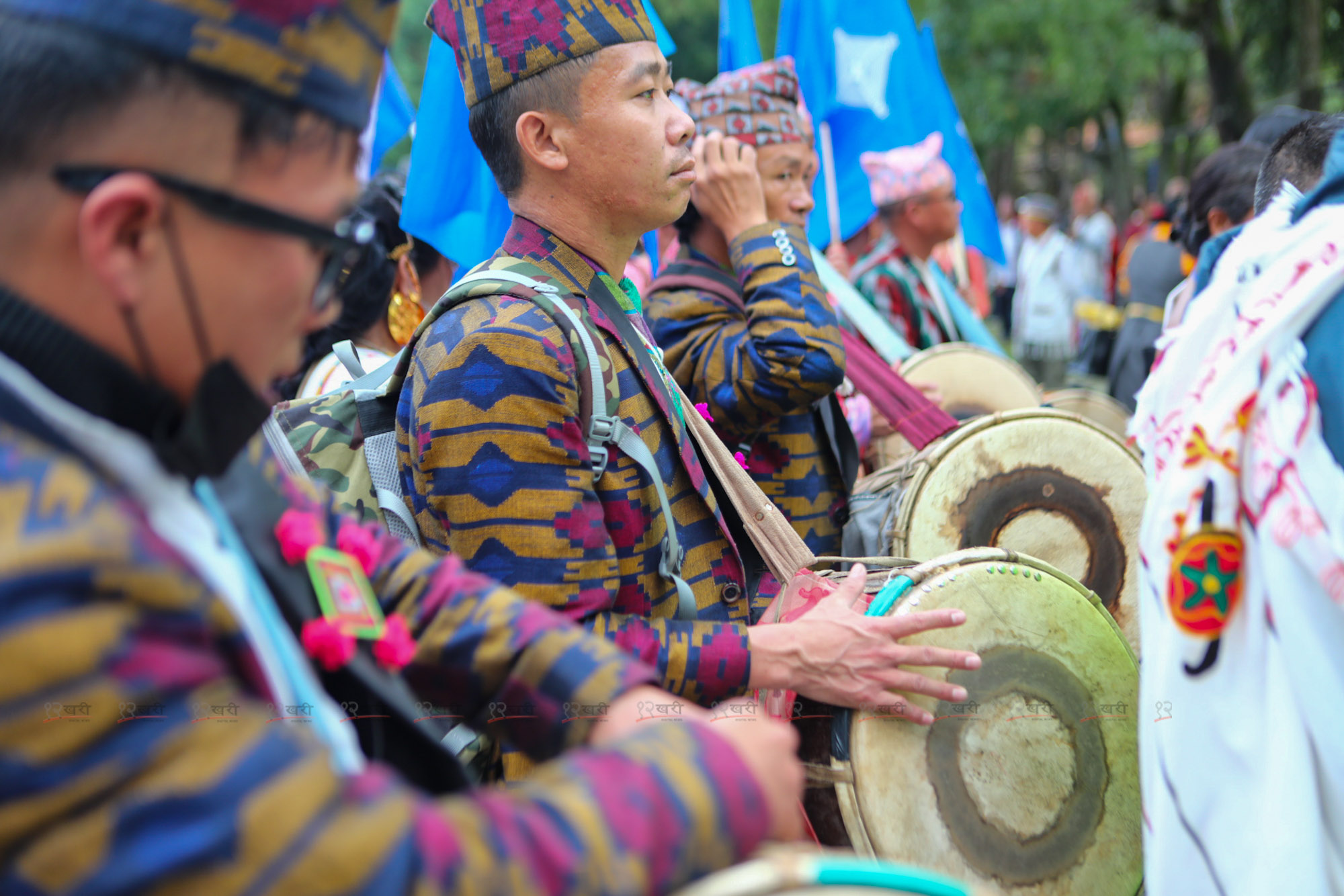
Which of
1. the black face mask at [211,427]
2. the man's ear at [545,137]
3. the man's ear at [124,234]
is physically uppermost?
the man's ear at [124,234]

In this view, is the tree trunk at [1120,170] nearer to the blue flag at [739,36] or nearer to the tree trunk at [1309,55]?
the tree trunk at [1309,55]

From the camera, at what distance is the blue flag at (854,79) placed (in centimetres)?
558

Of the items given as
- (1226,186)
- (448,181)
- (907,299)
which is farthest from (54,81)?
(907,299)

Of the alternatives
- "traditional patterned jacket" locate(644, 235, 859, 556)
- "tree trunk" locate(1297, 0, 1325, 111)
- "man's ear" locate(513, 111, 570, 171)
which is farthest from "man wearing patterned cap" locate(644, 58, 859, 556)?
"tree trunk" locate(1297, 0, 1325, 111)

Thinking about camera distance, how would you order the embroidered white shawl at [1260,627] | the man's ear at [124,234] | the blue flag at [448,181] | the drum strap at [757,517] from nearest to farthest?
the man's ear at [124,234] < the embroidered white shawl at [1260,627] < the drum strap at [757,517] < the blue flag at [448,181]

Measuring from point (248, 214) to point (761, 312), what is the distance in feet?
6.43

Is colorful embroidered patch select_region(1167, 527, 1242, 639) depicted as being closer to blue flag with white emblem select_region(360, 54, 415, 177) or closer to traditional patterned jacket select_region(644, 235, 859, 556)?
traditional patterned jacket select_region(644, 235, 859, 556)

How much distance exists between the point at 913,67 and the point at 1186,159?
528 inches

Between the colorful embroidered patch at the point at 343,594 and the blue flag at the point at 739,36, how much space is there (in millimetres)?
4626

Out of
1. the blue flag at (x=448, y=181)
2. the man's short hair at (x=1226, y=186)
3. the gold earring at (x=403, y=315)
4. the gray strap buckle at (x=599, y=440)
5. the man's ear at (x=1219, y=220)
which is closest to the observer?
the gray strap buckle at (x=599, y=440)

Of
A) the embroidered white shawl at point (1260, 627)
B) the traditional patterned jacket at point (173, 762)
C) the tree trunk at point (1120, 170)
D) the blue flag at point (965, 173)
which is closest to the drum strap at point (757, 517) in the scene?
the embroidered white shawl at point (1260, 627)

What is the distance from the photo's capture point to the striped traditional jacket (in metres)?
1.81

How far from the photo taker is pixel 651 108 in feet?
7.41

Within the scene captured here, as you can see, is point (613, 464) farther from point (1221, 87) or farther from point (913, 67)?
point (1221, 87)
